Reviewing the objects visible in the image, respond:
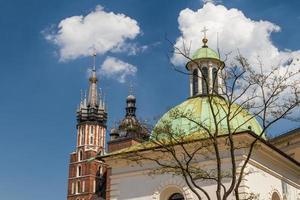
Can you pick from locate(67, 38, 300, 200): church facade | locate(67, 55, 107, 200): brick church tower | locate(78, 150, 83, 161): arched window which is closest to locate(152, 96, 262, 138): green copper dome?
locate(67, 38, 300, 200): church facade

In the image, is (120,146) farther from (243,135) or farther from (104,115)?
(243,135)

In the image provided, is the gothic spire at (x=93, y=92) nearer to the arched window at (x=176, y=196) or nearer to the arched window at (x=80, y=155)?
the arched window at (x=80, y=155)

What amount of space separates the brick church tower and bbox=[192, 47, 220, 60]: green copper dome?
79.0 meters

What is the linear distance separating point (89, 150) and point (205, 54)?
89.7 m

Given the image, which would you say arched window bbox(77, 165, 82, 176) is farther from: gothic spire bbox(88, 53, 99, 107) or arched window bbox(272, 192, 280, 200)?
arched window bbox(272, 192, 280, 200)

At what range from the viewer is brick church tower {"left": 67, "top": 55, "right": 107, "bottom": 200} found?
112 metres

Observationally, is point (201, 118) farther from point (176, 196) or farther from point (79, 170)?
point (79, 170)

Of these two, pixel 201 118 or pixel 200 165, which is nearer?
pixel 200 165

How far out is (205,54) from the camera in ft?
95.8

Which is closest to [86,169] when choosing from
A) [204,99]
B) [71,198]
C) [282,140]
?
[71,198]

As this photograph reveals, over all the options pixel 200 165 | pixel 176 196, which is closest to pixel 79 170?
pixel 176 196

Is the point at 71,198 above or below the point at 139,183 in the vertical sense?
above

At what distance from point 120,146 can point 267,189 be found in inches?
2664

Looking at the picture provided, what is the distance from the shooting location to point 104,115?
405ft
